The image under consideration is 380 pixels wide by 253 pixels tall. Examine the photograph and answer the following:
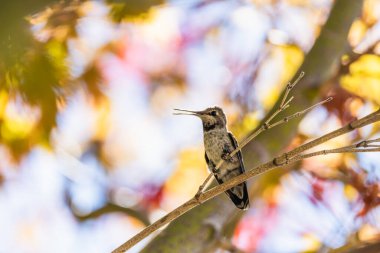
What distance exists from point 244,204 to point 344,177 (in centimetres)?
125

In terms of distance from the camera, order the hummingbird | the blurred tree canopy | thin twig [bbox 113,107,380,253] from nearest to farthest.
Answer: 1. the blurred tree canopy
2. thin twig [bbox 113,107,380,253]
3. the hummingbird

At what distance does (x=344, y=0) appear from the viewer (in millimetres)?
4664

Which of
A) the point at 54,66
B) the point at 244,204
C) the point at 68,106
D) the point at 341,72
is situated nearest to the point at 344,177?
the point at 341,72

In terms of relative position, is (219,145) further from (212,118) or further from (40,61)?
(40,61)

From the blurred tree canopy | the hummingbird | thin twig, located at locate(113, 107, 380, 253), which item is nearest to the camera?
the blurred tree canopy

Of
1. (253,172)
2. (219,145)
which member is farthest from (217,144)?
(253,172)

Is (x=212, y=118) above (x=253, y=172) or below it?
below

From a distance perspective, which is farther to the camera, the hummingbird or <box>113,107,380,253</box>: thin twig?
the hummingbird

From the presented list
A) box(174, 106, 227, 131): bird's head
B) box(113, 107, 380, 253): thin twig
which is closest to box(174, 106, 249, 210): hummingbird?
box(174, 106, 227, 131): bird's head

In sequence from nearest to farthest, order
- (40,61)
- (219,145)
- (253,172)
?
(253,172) → (40,61) → (219,145)

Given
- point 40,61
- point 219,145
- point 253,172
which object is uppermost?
point 40,61

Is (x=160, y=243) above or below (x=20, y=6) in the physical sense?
below

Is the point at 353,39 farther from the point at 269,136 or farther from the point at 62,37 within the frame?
the point at 62,37

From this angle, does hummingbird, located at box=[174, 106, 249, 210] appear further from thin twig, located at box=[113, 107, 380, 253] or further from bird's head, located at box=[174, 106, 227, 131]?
thin twig, located at box=[113, 107, 380, 253]
